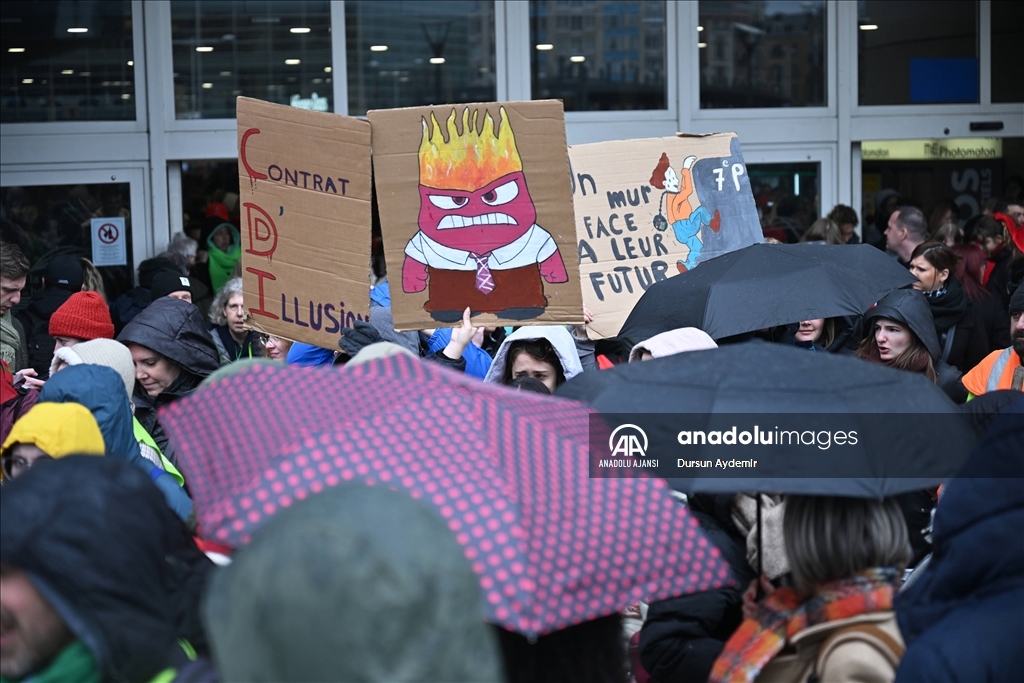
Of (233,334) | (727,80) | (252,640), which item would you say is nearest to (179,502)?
(252,640)

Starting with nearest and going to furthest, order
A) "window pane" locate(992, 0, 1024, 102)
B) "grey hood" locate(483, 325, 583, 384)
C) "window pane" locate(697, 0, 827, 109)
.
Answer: "grey hood" locate(483, 325, 583, 384) < "window pane" locate(697, 0, 827, 109) < "window pane" locate(992, 0, 1024, 102)

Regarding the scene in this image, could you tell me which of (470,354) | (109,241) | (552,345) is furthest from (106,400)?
(109,241)

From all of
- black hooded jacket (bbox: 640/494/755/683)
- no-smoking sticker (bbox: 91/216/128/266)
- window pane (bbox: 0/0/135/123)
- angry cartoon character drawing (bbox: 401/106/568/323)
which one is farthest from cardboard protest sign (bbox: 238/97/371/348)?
window pane (bbox: 0/0/135/123)

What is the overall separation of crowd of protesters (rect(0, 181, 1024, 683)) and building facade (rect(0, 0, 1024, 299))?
4.74 meters

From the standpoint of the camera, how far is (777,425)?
267 cm

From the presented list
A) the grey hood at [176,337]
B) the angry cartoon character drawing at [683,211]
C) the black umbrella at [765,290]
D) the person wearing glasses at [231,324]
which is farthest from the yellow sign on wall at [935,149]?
the grey hood at [176,337]

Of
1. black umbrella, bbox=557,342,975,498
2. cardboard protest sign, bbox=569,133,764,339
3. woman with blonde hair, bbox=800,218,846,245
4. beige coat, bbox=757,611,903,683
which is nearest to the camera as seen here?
beige coat, bbox=757,611,903,683

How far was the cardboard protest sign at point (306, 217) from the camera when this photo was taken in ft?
15.3

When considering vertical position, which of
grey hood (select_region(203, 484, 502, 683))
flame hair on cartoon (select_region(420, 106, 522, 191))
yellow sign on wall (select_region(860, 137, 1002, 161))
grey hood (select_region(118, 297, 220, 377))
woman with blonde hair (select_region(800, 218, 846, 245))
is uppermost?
yellow sign on wall (select_region(860, 137, 1002, 161))

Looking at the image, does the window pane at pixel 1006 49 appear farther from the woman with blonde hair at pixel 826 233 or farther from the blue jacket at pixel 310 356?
the blue jacket at pixel 310 356

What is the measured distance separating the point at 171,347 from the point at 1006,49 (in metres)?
8.62

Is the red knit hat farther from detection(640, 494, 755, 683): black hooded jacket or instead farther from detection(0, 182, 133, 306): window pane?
detection(0, 182, 133, 306): window pane

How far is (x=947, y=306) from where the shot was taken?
6.54 m

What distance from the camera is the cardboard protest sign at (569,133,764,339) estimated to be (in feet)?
18.7
